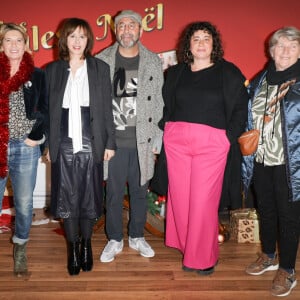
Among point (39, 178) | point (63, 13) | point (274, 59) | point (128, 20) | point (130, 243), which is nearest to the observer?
point (274, 59)

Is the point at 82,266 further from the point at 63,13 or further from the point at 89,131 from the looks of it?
the point at 63,13

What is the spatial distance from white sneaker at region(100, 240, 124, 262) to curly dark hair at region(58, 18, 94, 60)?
1.38 meters

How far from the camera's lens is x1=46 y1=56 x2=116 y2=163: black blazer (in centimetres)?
242

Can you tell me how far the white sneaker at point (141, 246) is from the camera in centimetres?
295

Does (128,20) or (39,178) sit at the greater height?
(128,20)

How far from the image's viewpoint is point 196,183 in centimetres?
251

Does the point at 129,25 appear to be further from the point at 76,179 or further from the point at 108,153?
the point at 76,179

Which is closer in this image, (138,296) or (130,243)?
(138,296)

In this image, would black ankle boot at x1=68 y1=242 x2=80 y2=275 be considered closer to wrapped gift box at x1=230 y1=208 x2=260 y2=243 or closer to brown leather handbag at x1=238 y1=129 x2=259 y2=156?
brown leather handbag at x1=238 y1=129 x2=259 y2=156

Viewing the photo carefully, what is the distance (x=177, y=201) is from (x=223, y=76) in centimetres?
87

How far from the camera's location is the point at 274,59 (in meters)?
2.39

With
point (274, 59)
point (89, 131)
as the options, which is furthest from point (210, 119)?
point (89, 131)

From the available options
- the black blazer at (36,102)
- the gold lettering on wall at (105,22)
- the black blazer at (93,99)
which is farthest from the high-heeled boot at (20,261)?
the gold lettering on wall at (105,22)

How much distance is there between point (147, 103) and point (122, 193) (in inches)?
26.9
